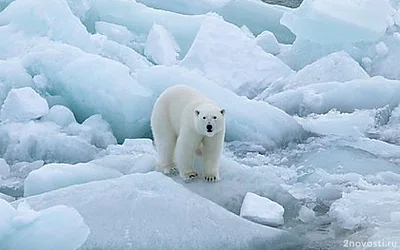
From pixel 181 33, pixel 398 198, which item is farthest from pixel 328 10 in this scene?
pixel 398 198

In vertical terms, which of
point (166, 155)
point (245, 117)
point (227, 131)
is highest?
point (166, 155)

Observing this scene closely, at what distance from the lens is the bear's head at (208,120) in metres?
4.01

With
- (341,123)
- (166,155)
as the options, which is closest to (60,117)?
(166,155)

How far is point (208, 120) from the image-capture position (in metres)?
4.00

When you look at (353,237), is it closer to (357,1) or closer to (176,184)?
(176,184)

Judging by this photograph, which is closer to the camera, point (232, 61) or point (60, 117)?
point (60, 117)

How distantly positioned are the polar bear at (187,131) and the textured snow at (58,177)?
1.24ft

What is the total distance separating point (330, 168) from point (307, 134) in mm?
967

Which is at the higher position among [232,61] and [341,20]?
[341,20]

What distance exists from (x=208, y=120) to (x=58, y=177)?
3.43 feet

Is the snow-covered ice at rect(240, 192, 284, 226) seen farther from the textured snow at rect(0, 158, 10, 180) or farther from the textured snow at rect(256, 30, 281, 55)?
the textured snow at rect(256, 30, 281, 55)

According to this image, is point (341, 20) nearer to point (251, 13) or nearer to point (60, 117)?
point (251, 13)

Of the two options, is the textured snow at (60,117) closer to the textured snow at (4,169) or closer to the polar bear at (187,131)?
the textured snow at (4,169)

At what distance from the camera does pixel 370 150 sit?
5.42m
